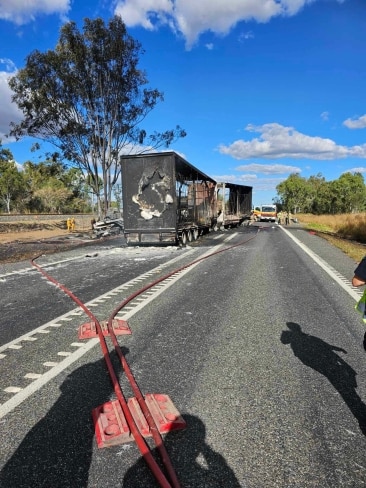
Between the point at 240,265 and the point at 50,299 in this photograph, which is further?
the point at 240,265

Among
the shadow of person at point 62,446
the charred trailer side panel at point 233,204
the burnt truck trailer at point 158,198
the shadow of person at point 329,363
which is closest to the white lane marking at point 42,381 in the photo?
the shadow of person at point 62,446

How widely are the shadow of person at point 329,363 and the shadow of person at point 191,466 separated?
1.24 m

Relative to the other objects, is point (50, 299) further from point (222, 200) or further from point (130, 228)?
point (222, 200)

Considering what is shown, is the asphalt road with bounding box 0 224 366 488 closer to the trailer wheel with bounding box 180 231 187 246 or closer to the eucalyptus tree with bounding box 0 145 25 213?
the trailer wheel with bounding box 180 231 187 246

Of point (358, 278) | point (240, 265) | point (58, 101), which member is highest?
point (58, 101)

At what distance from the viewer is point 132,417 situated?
10.1 ft

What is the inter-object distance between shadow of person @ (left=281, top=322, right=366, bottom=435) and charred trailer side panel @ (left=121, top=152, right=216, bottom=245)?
11.3 meters

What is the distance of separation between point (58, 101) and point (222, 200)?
15.1 metres

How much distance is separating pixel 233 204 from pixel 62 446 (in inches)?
1226

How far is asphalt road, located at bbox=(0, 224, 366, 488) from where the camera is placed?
2.55 meters

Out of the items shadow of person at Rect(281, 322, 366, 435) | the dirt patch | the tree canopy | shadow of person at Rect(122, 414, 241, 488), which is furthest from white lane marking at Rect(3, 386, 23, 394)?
the tree canopy

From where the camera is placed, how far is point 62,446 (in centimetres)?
277

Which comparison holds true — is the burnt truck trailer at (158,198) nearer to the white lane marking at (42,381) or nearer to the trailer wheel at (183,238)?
the trailer wheel at (183,238)

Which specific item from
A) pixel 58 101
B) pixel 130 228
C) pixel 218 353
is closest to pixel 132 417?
pixel 218 353
